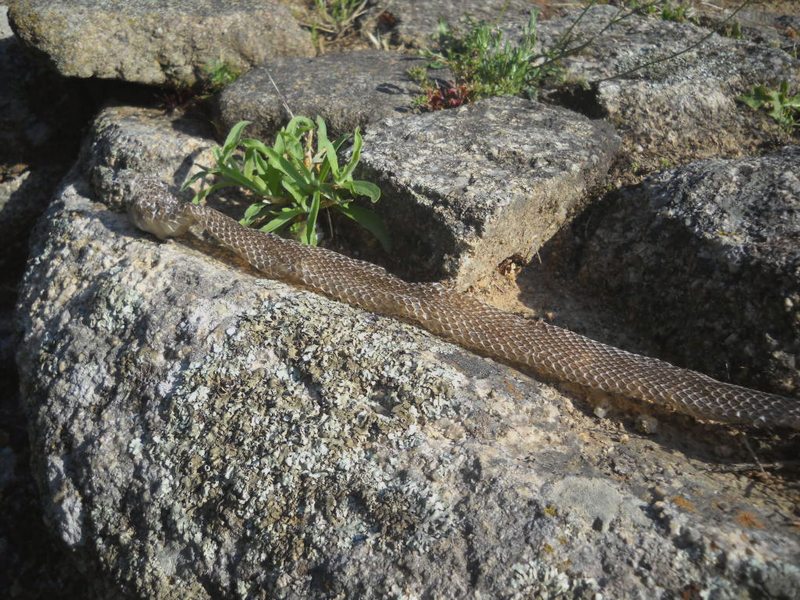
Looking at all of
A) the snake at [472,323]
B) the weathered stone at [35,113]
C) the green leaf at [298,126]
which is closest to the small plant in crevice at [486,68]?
the green leaf at [298,126]

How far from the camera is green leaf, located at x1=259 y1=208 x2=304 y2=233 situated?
4.32m

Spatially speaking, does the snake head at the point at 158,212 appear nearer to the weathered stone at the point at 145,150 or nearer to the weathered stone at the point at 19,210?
the weathered stone at the point at 145,150

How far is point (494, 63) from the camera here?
16.8 ft

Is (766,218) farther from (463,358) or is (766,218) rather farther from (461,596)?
(461,596)

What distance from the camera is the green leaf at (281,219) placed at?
170 inches

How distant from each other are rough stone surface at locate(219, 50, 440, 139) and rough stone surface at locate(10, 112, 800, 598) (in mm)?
1471

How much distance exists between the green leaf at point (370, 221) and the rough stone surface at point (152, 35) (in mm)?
2009

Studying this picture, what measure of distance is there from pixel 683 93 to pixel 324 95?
255 centimetres

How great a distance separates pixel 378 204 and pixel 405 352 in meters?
1.28

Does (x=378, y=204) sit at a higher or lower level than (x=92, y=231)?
higher

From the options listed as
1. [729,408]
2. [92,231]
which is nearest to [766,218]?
[729,408]

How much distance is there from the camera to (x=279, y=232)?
449 centimetres

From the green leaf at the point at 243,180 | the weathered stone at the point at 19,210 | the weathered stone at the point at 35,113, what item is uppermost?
the green leaf at the point at 243,180

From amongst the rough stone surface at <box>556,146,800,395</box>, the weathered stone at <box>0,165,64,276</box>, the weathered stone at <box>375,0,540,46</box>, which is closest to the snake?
the rough stone surface at <box>556,146,800,395</box>
